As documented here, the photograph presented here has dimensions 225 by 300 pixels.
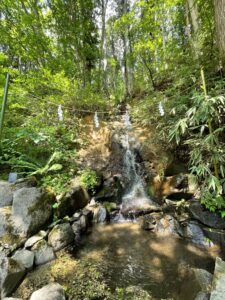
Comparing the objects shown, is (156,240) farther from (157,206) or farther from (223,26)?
(223,26)

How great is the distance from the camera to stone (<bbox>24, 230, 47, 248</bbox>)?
342cm

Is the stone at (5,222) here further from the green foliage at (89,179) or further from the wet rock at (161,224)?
the wet rock at (161,224)

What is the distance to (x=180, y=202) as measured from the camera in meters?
4.58

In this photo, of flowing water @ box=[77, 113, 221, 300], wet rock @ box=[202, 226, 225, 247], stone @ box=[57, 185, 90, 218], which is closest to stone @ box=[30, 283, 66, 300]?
flowing water @ box=[77, 113, 221, 300]

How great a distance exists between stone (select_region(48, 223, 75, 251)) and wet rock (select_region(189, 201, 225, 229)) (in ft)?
8.26

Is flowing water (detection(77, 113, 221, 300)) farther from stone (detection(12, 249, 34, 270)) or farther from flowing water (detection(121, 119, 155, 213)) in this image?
stone (detection(12, 249, 34, 270))

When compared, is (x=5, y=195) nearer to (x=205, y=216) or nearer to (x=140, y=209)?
(x=140, y=209)

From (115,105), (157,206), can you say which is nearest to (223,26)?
(157,206)

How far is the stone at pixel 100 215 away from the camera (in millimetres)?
4827

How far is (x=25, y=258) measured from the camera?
315 centimetres

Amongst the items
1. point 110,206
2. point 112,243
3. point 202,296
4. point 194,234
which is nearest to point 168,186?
point 194,234

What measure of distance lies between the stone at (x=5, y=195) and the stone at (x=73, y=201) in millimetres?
1007

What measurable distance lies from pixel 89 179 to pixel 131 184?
135 centimetres

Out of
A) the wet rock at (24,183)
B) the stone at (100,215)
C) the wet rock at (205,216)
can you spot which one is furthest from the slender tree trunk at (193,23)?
the wet rock at (24,183)
